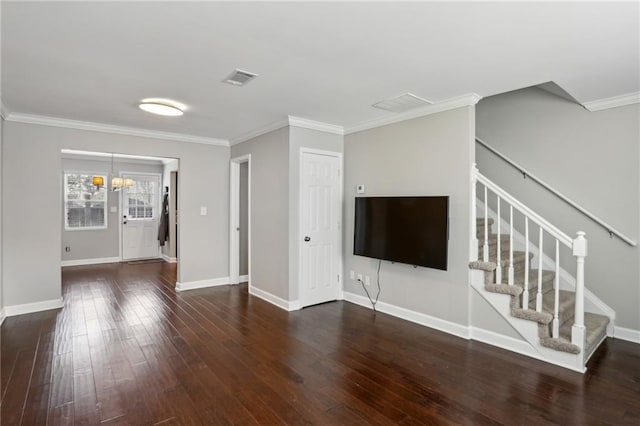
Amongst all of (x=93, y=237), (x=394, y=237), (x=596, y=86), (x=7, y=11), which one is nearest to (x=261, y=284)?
(x=394, y=237)

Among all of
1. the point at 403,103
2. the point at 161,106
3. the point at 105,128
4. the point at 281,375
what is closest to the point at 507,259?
the point at 403,103

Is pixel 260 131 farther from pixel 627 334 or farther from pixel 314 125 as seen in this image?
pixel 627 334

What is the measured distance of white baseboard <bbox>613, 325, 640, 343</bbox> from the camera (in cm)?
345

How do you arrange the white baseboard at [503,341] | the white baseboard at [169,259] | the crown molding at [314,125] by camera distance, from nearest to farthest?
the white baseboard at [503,341] → the crown molding at [314,125] → the white baseboard at [169,259]

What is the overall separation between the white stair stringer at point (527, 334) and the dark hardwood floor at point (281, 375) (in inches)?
4.6

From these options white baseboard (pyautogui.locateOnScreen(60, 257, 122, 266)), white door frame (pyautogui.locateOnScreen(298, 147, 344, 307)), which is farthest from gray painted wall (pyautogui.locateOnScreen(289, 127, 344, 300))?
white baseboard (pyautogui.locateOnScreen(60, 257, 122, 266))

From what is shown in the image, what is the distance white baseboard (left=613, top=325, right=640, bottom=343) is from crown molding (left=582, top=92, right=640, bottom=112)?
7.65 feet

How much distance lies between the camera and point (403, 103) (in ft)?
12.2

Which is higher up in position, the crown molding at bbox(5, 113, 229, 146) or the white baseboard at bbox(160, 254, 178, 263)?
the crown molding at bbox(5, 113, 229, 146)

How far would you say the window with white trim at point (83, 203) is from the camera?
7.61 meters

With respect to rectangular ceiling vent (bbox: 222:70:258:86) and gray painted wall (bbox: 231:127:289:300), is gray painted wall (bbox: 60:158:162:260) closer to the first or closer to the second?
gray painted wall (bbox: 231:127:289:300)

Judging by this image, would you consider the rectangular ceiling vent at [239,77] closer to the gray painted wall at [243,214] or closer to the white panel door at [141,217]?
the gray painted wall at [243,214]

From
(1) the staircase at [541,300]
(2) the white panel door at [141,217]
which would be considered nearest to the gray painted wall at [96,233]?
(2) the white panel door at [141,217]

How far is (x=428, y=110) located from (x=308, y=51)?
1852 millimetres
